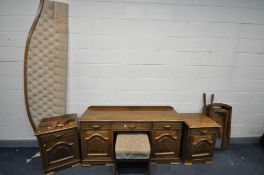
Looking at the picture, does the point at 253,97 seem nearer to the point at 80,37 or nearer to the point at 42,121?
the point at 80,37

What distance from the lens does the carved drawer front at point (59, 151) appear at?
194 centimetres

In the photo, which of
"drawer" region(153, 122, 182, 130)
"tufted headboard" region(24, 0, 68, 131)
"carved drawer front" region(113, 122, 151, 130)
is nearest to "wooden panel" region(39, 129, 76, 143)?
"tufted headboard" region(24, 0, 68, 131)

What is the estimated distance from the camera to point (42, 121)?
7.03 feet

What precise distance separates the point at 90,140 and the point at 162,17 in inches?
74.6

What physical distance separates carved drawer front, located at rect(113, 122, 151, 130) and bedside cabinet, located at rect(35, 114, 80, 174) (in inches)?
20.6

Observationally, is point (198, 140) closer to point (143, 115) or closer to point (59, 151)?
point (143, 115)

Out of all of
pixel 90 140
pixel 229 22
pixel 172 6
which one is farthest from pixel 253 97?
pixel 90 140

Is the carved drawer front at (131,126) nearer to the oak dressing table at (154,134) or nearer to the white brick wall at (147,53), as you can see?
the oak dressing table at (154,134)

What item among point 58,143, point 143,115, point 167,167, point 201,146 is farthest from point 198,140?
point 58,143

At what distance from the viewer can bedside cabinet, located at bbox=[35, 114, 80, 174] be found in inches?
75.5

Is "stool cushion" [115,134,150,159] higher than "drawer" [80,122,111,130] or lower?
lower

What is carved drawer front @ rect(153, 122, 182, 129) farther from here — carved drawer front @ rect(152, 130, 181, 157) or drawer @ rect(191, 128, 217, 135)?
drawer @ rect(191, 128, 217, 135)

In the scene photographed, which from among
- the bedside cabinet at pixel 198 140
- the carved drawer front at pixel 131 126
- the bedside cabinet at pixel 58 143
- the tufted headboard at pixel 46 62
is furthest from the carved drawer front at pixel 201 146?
the tufted headboard at pixel 46 62

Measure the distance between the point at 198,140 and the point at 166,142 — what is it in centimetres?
42
